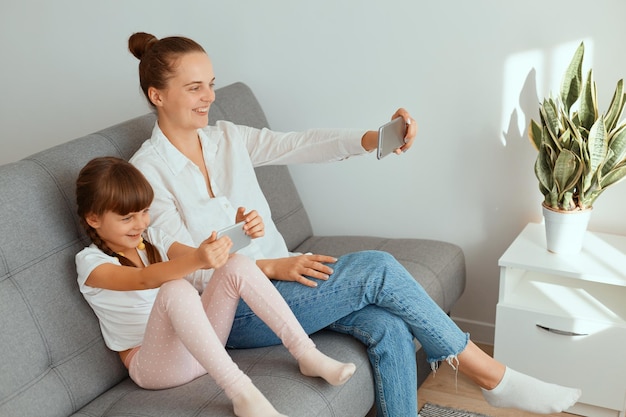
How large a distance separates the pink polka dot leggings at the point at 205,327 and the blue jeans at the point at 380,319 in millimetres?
120

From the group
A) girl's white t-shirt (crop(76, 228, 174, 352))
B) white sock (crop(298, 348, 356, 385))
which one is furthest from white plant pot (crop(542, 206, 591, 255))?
girl's white t-shirt (crop(76, 228, 174, 352))

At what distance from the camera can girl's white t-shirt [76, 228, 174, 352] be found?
6.47 ft

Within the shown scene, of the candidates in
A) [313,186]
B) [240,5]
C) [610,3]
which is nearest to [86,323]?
[313,186]

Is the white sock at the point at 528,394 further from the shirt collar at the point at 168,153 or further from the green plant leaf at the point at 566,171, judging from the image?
the shirt collar at the point at 168,153

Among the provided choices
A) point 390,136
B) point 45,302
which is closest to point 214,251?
point 45,302

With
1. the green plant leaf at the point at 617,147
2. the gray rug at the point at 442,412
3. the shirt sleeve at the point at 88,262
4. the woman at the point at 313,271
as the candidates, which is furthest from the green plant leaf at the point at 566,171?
the shirt sleeve at the point at 88,262

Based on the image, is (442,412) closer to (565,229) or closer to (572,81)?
(565,229)

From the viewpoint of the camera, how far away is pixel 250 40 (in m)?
3.03

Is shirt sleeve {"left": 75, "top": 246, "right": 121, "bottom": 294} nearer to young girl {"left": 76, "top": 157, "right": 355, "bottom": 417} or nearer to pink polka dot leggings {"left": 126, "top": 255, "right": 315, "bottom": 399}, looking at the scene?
young girl {"left": 76, "top": 157, "right": 355, "bottom": 417}

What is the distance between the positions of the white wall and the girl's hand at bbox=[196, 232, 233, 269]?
1.22 metres

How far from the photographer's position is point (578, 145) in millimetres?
2354

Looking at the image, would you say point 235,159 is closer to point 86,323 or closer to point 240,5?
point 86,323

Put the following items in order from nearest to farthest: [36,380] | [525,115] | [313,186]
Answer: [36,380], [525,115], [313,186]

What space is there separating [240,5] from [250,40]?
132 mm
